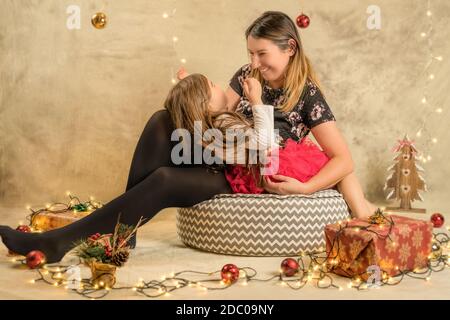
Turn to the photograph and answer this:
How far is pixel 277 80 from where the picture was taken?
2977 millimetres

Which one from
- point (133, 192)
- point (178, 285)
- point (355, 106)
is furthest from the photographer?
point (355, 106)

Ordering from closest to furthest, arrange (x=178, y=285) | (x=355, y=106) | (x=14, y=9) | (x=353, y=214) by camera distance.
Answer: (x=178, y=285) → (x=353, y=214) → (x=14, y=9) → (x=355, y=106)

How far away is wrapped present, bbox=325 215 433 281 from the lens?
223 cm

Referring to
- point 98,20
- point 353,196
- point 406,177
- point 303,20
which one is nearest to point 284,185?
point 353,196

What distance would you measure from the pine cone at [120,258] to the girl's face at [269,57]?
40.7 inches

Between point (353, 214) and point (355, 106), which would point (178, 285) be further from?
point (355, 106)

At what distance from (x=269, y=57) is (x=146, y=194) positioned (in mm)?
841

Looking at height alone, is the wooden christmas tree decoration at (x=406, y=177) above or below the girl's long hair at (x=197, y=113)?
below

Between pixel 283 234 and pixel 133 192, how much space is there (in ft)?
2.03

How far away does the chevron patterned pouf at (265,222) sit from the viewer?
2602 mm

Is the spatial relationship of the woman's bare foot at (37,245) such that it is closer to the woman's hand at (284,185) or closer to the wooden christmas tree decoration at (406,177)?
the woman's hand at (284,185)

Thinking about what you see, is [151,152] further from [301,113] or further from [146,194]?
[301,113]

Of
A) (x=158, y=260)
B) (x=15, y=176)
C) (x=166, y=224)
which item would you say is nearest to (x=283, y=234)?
(x=158, y=260)

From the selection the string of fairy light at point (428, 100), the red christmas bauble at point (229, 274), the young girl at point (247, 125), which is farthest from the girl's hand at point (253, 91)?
the string of fairy light at point (428, 100)
